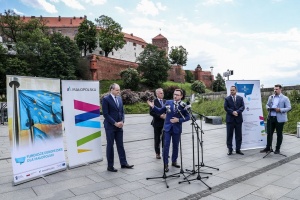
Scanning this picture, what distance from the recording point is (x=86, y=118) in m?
6.43

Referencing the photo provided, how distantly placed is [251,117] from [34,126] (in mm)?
6136

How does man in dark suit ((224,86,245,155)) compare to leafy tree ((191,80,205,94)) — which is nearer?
man in dark suit ((224,86,245,155))

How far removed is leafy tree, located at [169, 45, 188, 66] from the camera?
70.6 m

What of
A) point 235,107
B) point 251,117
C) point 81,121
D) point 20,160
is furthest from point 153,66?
point 20,160

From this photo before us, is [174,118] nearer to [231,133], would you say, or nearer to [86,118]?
[86,118]

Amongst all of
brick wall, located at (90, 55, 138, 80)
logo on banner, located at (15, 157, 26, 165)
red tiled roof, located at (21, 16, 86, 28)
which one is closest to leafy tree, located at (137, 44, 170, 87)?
brick wall, located at (90, 55, 138, 80)

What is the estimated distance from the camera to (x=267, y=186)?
472 centimetres

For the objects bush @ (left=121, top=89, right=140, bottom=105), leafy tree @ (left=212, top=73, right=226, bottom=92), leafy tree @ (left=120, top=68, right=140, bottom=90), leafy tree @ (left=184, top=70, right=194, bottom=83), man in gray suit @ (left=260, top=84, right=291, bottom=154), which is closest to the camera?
man in gray suit @ (left=260, top=84, right=291, bottom=154)

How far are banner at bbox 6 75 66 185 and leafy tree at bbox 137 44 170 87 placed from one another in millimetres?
45305

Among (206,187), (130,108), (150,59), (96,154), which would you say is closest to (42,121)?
(96,154)

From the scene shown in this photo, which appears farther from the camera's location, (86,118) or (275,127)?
(275,127)

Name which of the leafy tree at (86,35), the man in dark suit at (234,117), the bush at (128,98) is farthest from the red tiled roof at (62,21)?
the man in dark suit at (234,117)

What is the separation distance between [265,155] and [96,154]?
4.60 meters

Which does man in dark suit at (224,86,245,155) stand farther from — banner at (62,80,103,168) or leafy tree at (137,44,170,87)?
leafy tree at (137,44,170,87)
